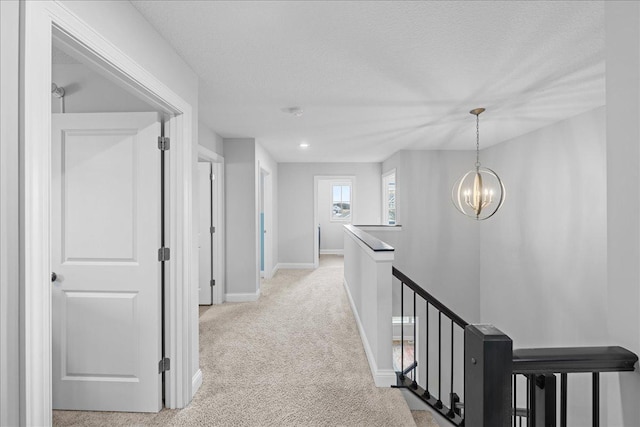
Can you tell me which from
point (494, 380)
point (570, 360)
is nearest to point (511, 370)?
point (494, 380)

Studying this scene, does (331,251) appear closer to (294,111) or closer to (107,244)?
(294,111)

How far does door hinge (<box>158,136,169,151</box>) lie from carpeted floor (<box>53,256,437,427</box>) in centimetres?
170

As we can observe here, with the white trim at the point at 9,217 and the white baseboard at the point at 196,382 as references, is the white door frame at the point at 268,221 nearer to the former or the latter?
the white baseboard at the point at 196,382

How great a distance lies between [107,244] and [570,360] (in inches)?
93.4

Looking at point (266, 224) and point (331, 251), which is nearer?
point (266, 224)

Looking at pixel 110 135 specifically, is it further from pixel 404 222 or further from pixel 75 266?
pixel 404 222

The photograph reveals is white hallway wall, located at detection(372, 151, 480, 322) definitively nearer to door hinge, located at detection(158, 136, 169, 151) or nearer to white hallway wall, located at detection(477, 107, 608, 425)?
white hallway wall, located at detection(477, 107, 608, 425)

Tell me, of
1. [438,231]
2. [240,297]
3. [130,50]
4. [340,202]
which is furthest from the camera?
Answer: [340,202]

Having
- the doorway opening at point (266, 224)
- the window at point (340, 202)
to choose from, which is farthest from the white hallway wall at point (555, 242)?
the window at point (340, 202)

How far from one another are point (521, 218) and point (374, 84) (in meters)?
3.40

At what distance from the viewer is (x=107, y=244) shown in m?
2.17

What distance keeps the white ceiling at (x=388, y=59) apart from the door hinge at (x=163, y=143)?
560 millimetres

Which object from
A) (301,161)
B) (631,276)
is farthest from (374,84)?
(301,161)

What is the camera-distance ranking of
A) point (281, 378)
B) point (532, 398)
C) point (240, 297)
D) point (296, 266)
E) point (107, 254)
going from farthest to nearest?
point (296, 266) < point (240, 297) < point (281, 378) < point (107, 254) < point (532, 398)
